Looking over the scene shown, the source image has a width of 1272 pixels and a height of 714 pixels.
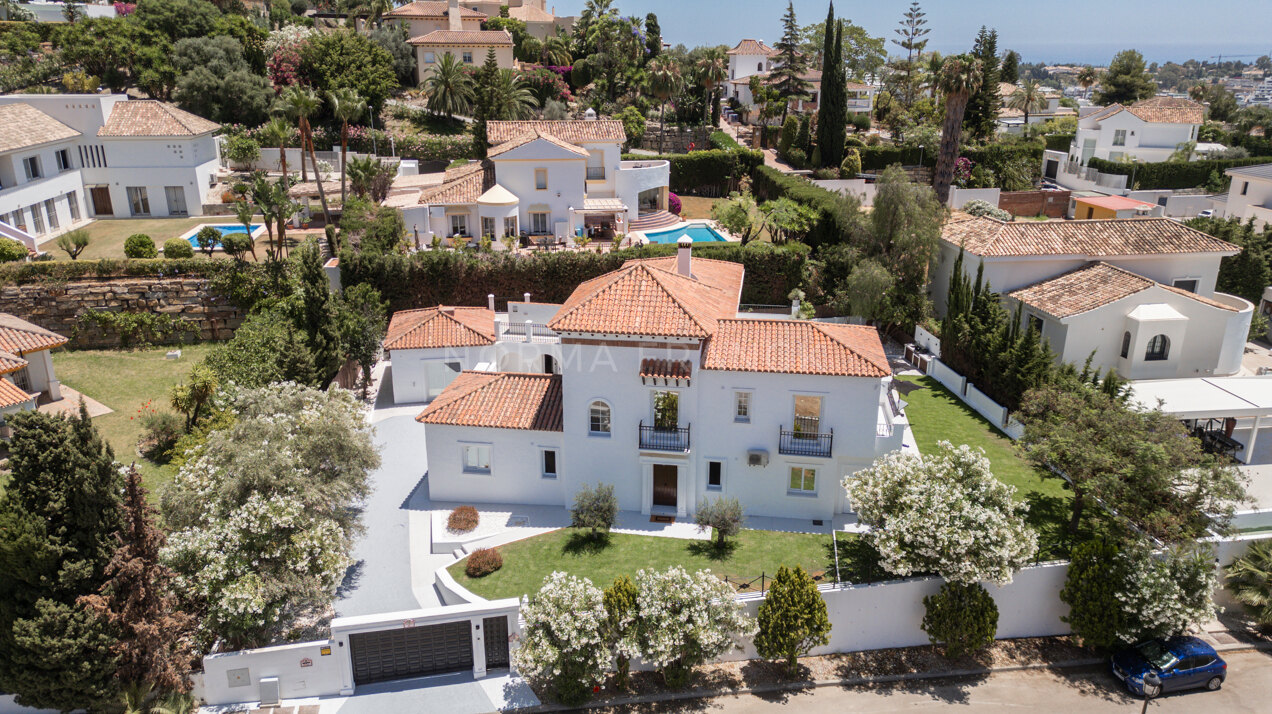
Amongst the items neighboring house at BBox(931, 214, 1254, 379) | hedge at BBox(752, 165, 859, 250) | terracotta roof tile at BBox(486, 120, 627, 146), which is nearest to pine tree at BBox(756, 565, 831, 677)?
neighboring house at BBox(931, 214, 1254, 379)

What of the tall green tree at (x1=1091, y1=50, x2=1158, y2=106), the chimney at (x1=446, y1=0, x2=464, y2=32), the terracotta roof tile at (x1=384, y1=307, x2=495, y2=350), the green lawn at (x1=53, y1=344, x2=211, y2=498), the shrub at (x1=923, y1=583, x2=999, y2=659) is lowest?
the shrub at (x1=923, y1=583, x2=999, y2=659)

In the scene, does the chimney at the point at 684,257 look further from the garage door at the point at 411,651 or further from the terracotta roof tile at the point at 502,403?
the garage door at the point at 411,651

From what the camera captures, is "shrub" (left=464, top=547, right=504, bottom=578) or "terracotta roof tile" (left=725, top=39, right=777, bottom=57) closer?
"shrub" (left=464, top=547, right=504, bottom=578)

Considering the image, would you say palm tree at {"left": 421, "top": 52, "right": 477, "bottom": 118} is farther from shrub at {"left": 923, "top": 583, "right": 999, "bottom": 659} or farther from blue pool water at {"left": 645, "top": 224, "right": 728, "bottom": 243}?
shrub at {"left": 923, "top": 583, "right": 999, "bottom": 659}

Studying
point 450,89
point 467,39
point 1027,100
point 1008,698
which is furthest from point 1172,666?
point 1027,100

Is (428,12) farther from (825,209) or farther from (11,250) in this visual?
(825,209)

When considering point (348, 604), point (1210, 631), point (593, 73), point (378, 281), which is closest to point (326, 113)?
point (593, 73)
